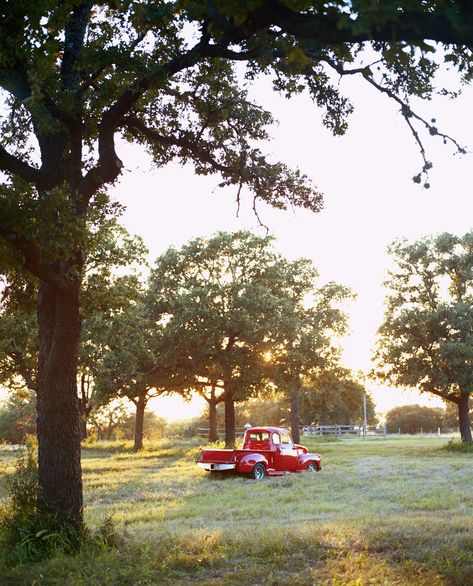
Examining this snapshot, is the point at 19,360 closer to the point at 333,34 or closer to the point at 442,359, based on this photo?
the point at 442,359

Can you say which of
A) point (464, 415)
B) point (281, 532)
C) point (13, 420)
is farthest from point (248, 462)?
point (13, 420)

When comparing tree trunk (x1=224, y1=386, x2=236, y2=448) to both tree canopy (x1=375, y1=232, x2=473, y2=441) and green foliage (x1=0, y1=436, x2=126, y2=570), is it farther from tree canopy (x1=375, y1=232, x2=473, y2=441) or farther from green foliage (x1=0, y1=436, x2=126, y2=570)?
green foliage (x1=0, y1=436, x2=126, y2=570)

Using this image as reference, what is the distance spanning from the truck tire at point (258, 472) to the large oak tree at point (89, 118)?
1392 centimetres

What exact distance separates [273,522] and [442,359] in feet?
77.4

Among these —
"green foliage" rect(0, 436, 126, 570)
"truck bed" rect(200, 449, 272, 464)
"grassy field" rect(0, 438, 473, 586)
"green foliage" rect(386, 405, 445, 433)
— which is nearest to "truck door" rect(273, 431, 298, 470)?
"truck bed" rect(200, 449, 272, 464)

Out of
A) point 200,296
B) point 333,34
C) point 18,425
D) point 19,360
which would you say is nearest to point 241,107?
point 333,34

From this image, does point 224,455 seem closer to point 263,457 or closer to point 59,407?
point 263,457

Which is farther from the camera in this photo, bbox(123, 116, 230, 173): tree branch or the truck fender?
the truck fender

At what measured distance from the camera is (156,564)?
6.97 meters

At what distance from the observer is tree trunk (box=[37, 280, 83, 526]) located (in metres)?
8.45

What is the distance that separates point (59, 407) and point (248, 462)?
14.4m

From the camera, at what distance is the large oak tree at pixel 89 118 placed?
23.9ft

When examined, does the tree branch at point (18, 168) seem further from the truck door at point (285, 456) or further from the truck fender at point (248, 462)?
the truck door at point (285, 456)

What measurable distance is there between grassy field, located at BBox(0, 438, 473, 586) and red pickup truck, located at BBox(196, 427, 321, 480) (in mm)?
1101
